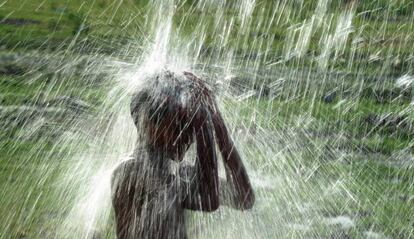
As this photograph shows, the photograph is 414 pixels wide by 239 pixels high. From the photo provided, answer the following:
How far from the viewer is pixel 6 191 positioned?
500 cm

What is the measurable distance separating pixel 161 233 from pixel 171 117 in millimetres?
340

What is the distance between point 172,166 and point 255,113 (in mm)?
3561

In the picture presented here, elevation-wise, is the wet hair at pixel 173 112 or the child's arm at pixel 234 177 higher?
the wet hair at pixel 173 112

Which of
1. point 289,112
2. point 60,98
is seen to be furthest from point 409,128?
point 60,98

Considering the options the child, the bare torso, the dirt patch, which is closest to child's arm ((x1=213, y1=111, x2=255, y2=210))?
the child

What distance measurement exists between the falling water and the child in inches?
4.4

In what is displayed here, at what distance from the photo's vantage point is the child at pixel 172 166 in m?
2.55

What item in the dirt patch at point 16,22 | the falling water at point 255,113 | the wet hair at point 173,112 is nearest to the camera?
the wet hair at point 173,112

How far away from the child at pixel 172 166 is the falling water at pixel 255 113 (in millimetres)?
111

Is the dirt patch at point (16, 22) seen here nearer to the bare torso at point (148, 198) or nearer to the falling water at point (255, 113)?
the falling water at point (255, 113)

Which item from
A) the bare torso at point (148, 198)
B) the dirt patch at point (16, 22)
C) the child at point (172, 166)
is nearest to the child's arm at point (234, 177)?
the child at point (172, 166)

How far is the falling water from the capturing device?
3545mm

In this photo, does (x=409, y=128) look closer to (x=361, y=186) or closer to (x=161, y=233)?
(x=361, y=186)

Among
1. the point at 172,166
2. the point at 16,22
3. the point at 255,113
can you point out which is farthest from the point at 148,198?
the point at 16,22
